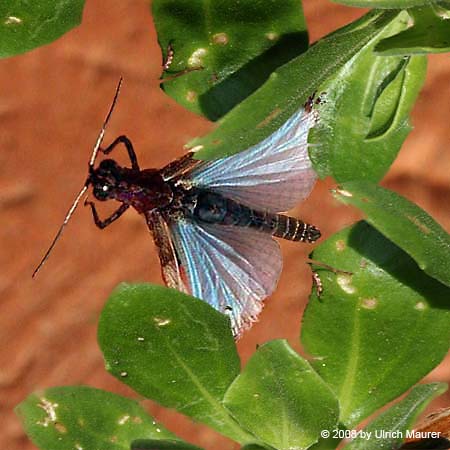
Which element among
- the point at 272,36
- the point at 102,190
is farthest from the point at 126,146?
the point at 272,36

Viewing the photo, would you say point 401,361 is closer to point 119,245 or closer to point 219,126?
point 219,126

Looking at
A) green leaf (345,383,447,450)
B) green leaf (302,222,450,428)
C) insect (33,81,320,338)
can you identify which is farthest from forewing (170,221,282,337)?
green leaf (345,383,447,450)

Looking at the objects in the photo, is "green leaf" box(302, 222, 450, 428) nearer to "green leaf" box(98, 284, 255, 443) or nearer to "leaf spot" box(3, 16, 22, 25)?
"green leaf" box(98, 284, 255, 443)

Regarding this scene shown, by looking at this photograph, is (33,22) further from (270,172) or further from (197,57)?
(270,172)

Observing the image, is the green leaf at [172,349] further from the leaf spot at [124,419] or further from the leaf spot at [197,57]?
the leaf spot at [197,57]

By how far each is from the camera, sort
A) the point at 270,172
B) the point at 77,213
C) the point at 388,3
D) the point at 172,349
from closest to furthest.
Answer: the point at 388,3 < the point at 172,349 < the point at 270,172 < the point at 77,213

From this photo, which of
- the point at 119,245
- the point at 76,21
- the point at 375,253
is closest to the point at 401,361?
the point at 375,253

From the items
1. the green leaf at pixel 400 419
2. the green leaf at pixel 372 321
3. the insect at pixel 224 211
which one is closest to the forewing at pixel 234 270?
the insect at pixel 224 211
